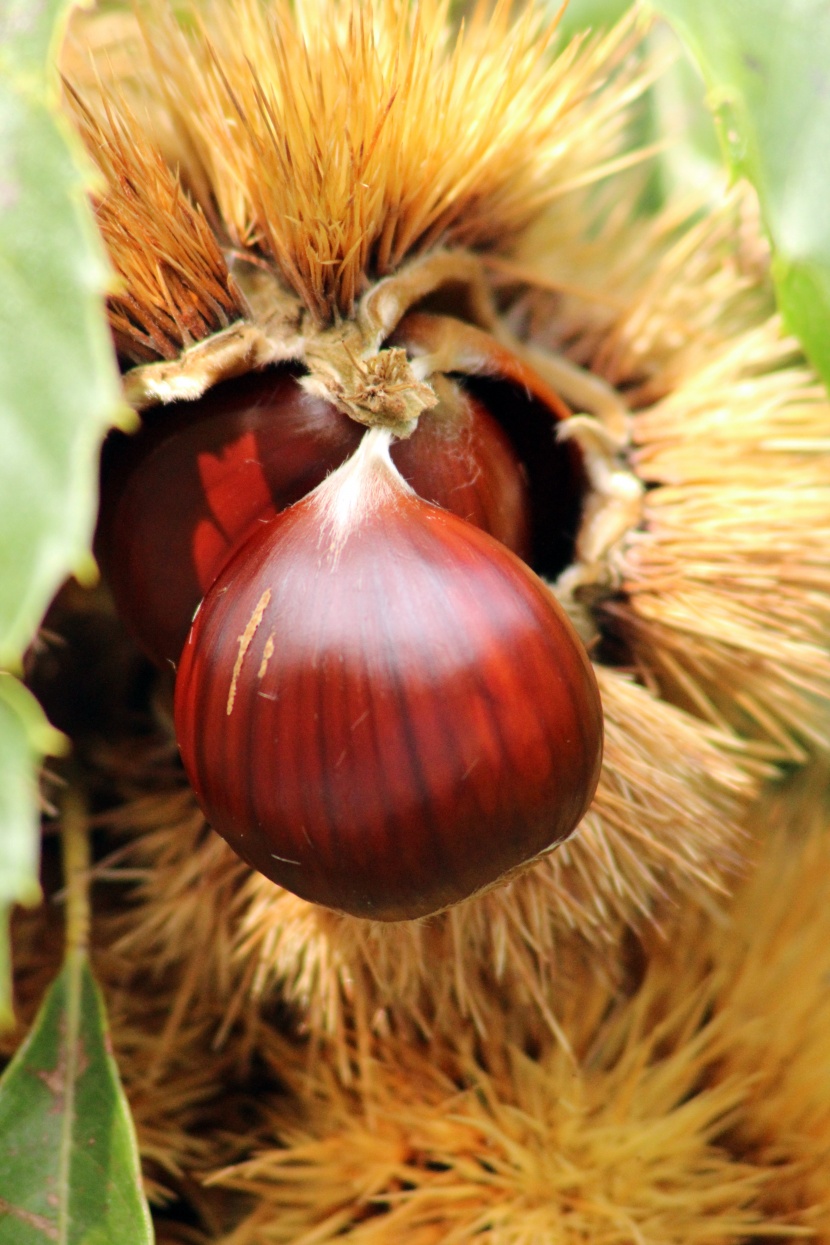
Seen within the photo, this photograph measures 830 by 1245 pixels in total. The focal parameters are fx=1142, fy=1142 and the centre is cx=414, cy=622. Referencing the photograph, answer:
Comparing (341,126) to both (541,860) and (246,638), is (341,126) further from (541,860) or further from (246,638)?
(541,860)

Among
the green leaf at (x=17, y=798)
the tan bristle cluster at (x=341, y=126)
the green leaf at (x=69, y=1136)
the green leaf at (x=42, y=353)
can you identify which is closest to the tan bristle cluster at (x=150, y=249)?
the tan bristle cluster at (x=341, y=126)

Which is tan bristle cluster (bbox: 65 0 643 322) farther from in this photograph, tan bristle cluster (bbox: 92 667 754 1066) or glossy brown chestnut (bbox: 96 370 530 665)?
tan bristle cluster (bbox: 92 667 754 1066)

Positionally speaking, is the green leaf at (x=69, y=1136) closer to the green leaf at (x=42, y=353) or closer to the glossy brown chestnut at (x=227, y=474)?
the glossy brown chestnut at (x=227, y=474)

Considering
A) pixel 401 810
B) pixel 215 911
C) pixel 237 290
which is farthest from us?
pixel 215 911

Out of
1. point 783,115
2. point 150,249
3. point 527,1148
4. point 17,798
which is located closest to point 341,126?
point 150,249

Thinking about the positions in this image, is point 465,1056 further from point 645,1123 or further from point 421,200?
point 421,200

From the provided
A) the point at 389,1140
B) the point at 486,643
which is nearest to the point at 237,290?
the point at 486,643

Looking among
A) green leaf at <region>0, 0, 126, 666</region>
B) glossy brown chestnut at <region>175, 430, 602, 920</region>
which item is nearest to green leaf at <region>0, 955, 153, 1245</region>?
glossy brown chestnut at <region>175, 430, 602, 920</region>
